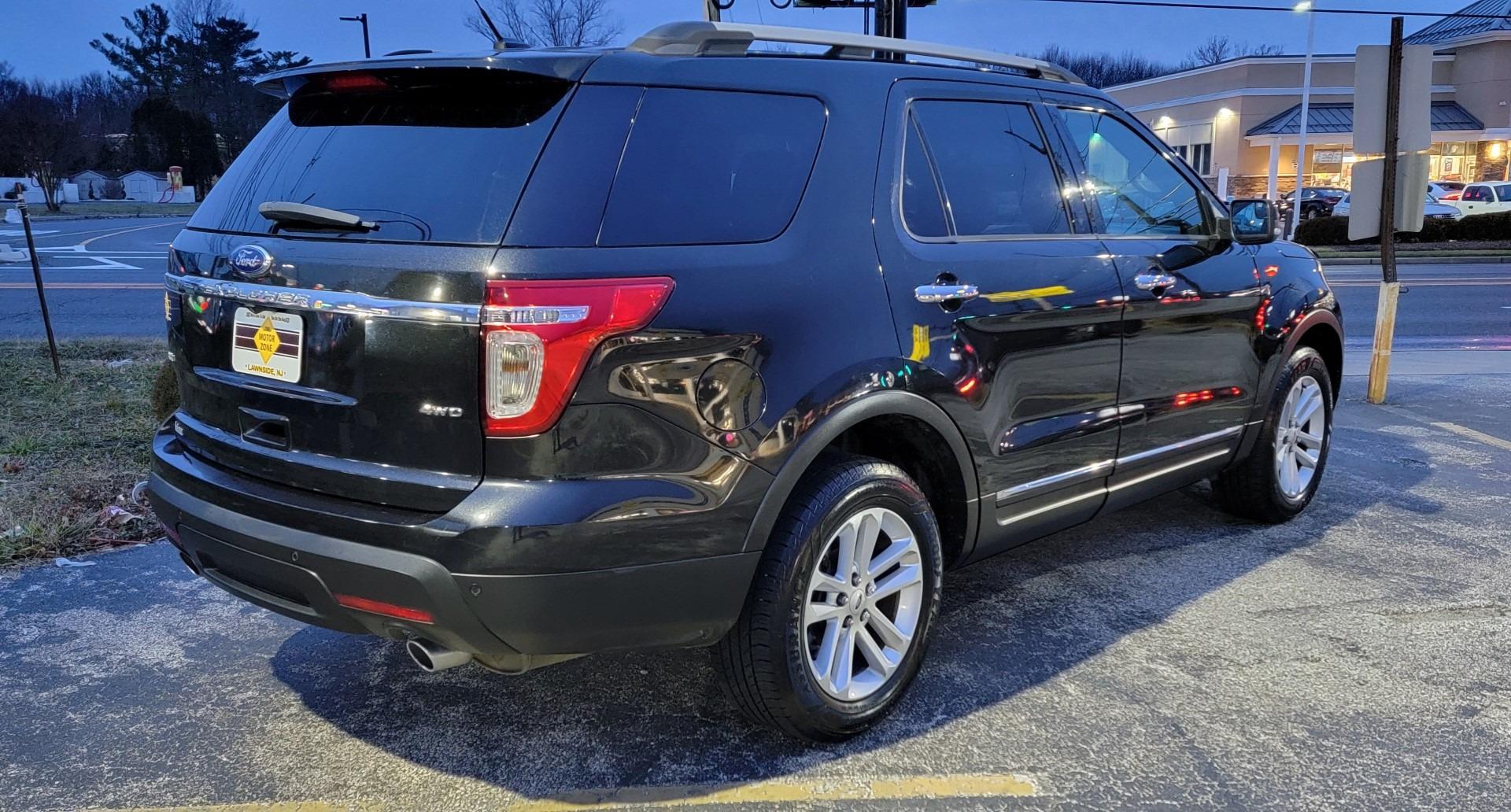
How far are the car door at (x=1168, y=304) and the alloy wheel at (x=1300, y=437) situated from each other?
420mm

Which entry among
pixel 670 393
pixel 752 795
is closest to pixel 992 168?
pixel 670 393

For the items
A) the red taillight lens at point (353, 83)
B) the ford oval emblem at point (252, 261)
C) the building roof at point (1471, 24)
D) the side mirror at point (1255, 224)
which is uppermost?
the building roof at point (1471, 24)

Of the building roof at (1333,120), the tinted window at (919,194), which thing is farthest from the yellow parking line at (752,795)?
the building roof at (1333,120)

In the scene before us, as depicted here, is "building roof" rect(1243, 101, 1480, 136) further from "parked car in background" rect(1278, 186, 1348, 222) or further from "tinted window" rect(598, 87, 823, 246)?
"tinted window" rect(598, 87, 823, 246)

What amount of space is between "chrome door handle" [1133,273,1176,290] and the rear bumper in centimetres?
193

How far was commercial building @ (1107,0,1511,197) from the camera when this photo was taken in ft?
145

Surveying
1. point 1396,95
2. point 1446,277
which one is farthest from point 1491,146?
point 1396,95

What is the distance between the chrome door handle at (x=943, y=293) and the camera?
316cm

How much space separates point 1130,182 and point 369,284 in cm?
281

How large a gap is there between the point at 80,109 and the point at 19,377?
8567cm

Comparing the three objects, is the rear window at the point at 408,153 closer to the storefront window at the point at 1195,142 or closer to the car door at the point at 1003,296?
the car door at the point at 1003,296

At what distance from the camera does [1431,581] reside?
4.37 meters

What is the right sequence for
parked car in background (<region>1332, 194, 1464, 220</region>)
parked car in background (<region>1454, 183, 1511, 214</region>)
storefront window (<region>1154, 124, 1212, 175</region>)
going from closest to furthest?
parked car in background (<region>1332, 194, 1464, 220</region>), parked car in background (<region>1454, 183, 1511, 214</region>), storefront window (<region>1154, 124, 1212, 175</region>)

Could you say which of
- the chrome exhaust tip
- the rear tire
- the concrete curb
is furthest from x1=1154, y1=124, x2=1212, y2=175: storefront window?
the chrome exhaust tip
